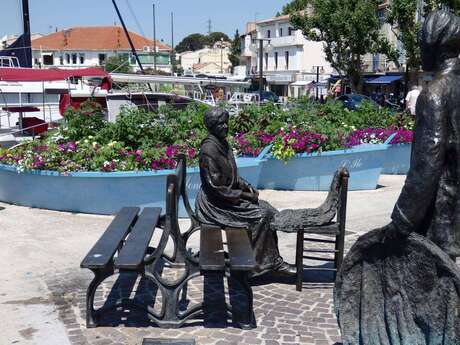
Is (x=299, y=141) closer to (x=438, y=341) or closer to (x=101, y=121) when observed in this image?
(x=101, y=121)

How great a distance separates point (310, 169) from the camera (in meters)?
10.3

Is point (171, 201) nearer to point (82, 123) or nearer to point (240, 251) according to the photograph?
point (240, 251)

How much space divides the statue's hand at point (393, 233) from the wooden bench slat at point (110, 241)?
7.40 ft

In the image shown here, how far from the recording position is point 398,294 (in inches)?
131

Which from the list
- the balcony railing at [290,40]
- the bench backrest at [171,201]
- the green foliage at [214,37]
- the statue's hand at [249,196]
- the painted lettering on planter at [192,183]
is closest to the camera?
the bench backrest at [171,201]

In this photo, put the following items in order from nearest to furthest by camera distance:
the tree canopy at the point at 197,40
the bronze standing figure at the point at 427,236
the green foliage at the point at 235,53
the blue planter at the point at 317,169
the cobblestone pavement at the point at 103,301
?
1. the bronze standing figure at the point at 427,236
2. the cobblestone pavement at the point at 103,301
3. the blue planter at the point at 317,169
4. the green foliage at the point at 235,53
5. the tree canopy at the point at 197,40

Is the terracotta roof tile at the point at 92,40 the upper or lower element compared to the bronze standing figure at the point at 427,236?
upper

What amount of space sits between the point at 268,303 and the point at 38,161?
4909mm

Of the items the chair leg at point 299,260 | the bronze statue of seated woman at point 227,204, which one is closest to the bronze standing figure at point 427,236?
the chair leg at point 299,260

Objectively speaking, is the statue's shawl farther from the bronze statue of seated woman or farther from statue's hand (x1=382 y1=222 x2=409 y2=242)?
the bronze statue of seated woman

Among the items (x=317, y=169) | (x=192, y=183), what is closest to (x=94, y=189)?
(x=192, y=183)

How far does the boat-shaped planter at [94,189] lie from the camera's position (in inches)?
329

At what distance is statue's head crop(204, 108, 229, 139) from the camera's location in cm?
556

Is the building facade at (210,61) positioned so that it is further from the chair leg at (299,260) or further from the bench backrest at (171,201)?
the bench backrest at (171,201)
